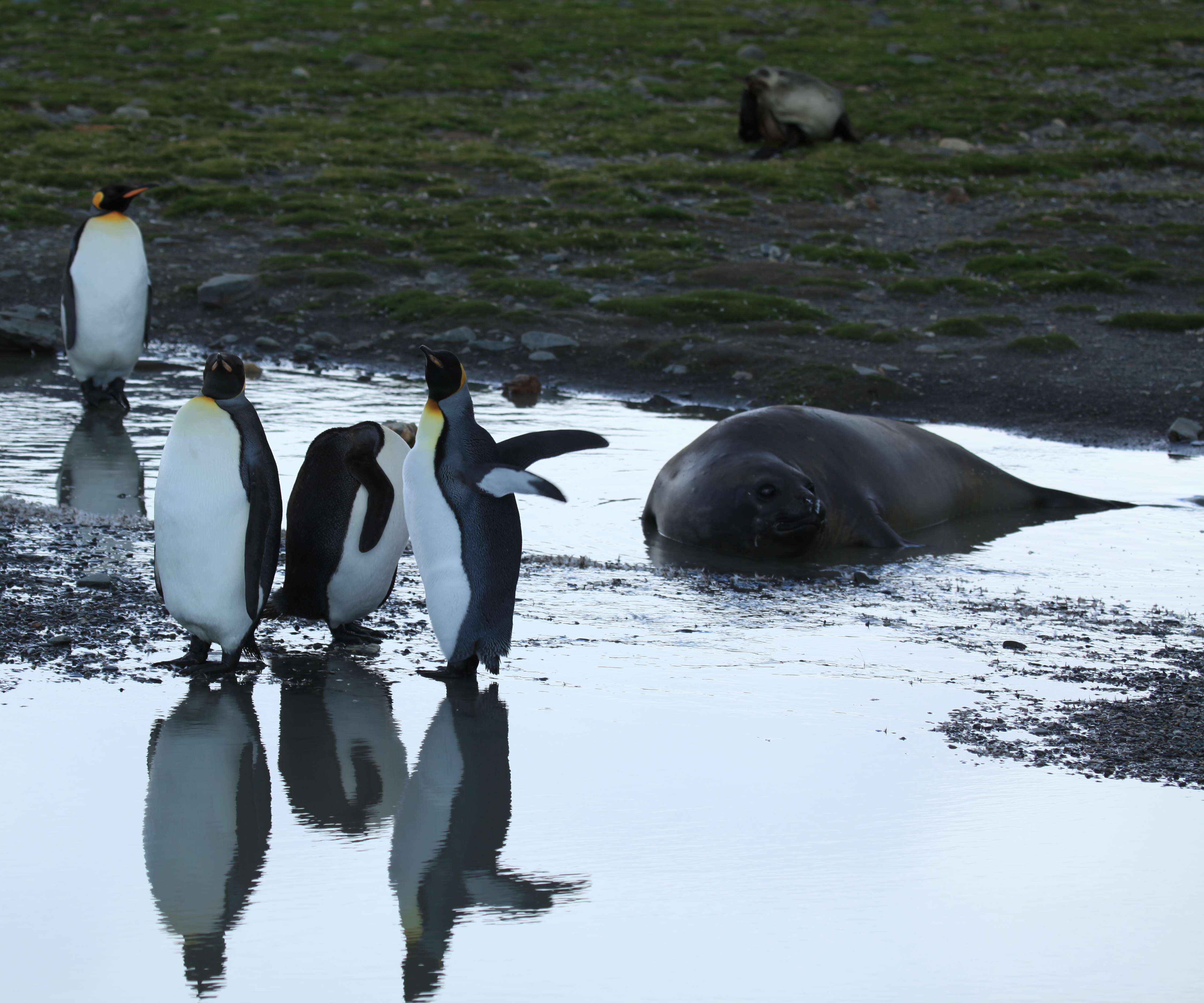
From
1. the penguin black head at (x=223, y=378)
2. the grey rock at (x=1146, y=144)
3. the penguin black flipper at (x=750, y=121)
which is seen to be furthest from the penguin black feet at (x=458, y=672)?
the grey rock at (x=1146, y=144)

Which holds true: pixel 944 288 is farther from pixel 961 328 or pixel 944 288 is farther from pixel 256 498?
pixel 256 498

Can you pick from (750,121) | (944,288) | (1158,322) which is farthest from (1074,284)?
(750,121)

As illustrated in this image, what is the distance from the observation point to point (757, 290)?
38.6 feet

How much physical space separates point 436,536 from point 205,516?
0.58 meters

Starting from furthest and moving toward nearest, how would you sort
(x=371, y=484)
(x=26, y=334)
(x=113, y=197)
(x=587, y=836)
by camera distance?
(x=26, y=334) < (x=113, y=197) < (x=371, y=484) < (x=587, y=836)

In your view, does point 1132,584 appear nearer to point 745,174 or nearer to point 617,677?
point 617,677

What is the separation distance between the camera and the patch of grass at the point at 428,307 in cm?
1084

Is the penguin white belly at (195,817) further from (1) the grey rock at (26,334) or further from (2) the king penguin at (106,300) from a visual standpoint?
(1) the grey rock at (26,334)

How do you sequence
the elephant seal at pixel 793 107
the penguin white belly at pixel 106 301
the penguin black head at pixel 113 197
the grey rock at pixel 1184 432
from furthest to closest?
the elephant seal at pixel 793 107 → the grey rock at pixel 1184 432 → the penguin white belly at pixel 106 301 → the penguin black head at pixel 113 197

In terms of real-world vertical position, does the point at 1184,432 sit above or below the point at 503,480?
above

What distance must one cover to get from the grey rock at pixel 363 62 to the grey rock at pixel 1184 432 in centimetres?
2154

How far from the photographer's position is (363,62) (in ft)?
89.9

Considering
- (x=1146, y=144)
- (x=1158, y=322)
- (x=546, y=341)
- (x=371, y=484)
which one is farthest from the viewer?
(x=1146, y=144)

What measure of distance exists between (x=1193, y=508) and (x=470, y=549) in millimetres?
3972
